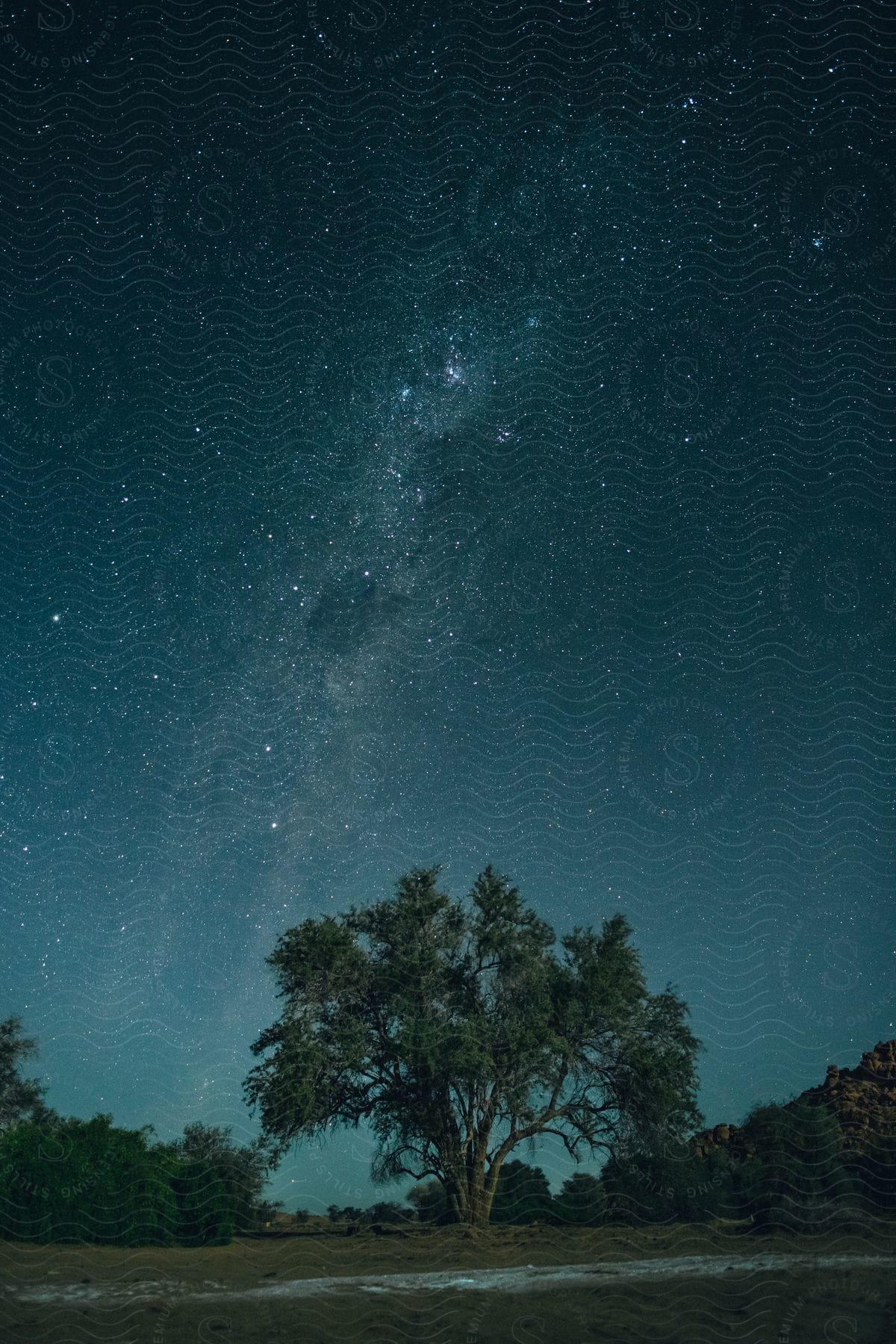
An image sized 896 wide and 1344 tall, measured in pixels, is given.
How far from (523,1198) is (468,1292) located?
887cm

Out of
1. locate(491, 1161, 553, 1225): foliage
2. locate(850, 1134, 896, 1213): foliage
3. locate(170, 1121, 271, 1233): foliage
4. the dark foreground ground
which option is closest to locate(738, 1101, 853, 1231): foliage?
locate(850, 1134, 896, 1213): foliage

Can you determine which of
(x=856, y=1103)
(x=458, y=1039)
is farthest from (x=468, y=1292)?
(x=856, y=1103)

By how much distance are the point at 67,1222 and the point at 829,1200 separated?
46.7ft

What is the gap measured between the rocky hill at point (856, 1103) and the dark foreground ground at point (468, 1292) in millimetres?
6513

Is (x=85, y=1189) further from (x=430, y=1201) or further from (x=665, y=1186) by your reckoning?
(x=665, y=1186)

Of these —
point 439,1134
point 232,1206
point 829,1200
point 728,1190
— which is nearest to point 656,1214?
point 728,1190

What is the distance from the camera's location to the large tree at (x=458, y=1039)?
20.6 metres

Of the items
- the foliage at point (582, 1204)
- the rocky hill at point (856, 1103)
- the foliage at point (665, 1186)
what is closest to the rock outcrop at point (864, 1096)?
the rocky hill at point (856, 1103)

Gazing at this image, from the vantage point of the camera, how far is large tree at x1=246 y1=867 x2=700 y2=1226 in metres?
20.6

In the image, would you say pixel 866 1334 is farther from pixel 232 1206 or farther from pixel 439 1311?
pixel 232 1206

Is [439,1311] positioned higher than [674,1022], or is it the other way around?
[674,1022]

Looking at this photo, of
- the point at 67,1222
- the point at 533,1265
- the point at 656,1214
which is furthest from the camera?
the point at 656,1214

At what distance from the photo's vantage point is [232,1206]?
18.9 metres

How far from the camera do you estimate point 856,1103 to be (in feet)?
83.1
